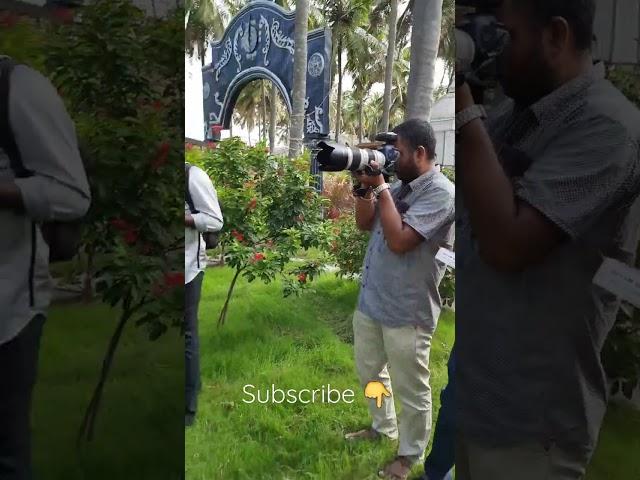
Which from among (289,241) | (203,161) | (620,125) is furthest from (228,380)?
(620,125)

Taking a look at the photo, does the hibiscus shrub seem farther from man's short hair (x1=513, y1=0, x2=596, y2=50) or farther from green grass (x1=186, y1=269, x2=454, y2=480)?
man's short hair (x1=513, y1=0, x2=596, y2=50)

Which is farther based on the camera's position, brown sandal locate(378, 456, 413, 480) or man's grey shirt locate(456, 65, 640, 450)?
brown sandal locate(378, 456, 413, 480)

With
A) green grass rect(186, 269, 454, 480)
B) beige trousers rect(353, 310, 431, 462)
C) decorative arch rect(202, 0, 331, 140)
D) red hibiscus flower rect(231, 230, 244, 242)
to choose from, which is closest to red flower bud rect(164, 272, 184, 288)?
green grass rect(186, 269, 454, 480)

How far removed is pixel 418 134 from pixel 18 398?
1653 millimetres

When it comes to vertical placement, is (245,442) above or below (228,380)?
below

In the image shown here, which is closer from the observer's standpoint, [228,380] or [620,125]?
[620,125]

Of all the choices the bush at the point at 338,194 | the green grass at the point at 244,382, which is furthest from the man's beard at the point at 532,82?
the green grass at the point at 244,382

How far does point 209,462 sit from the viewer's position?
78.9 inches

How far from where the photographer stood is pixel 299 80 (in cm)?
193

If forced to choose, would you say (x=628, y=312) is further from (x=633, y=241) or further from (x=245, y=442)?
(x=245, y=442)

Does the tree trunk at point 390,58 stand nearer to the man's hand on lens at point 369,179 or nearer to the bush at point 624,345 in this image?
the man's hand on lens at point 369,179

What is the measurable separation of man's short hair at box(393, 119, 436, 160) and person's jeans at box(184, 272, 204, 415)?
0.87 m

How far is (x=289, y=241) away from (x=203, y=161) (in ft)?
1.39

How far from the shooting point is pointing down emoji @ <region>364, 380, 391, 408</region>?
1975 millimetres
